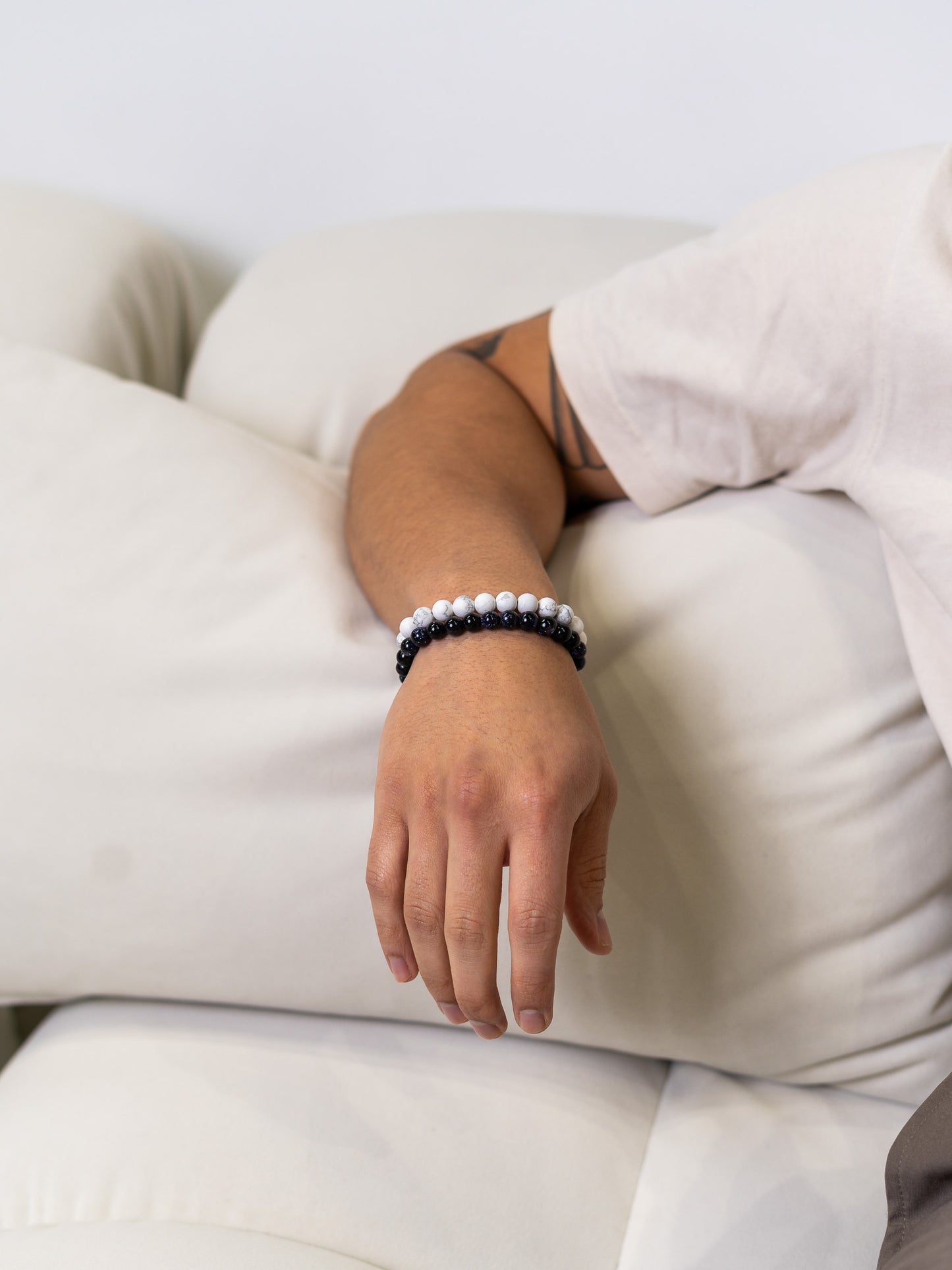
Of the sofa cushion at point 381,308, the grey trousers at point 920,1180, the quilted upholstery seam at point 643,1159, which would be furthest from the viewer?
the sofa cushion at point 381,308

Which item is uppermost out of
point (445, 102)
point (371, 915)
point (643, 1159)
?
point (445, 102)

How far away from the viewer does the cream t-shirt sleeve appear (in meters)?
0.51

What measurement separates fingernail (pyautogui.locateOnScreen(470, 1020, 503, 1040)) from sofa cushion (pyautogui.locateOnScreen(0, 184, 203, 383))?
0.67 metres

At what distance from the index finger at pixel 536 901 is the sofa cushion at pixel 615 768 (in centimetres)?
13

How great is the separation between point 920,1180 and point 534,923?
0.20 m

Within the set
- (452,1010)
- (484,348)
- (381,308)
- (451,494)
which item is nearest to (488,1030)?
(452,1010)

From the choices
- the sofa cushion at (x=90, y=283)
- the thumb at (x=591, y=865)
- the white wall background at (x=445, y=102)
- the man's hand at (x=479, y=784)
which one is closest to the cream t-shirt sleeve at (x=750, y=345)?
the man's hand at (x=479, y=784)

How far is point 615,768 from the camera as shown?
541 mm

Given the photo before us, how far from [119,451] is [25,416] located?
7cm

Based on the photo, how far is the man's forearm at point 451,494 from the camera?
1.68 ft

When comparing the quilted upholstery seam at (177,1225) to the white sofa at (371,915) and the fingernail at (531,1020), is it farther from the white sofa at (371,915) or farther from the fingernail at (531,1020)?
the fingernail at (531,1020)

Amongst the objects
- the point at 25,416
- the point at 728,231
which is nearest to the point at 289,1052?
the point at 25,416

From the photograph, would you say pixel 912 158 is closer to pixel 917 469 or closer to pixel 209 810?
pixel 917 469

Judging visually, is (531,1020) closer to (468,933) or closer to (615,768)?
(468,933)
